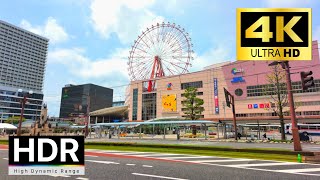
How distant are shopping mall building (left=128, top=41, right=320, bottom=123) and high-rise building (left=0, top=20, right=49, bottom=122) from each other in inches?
2906

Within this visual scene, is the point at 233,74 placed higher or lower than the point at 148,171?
higher

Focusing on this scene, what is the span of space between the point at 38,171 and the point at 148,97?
4458 inches

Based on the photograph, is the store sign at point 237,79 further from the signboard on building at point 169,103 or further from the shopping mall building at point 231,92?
the signboard on building at point 169,103

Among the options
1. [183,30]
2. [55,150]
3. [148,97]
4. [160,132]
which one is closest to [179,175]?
[55,150]

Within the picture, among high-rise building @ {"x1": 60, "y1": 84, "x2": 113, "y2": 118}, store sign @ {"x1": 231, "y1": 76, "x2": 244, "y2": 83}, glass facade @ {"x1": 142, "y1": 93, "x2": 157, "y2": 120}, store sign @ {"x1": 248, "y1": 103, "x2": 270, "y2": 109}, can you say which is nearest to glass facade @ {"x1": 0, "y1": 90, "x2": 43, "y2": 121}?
high-rise building @ {"x1": 60, "y1": 84, "x2": 113, "y2": 118}

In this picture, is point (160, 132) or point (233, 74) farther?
point (233, 74)

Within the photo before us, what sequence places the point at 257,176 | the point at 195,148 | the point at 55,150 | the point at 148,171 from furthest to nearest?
the point at 195,148, the point at 148,171, the point at 257,176, the point at 55,150

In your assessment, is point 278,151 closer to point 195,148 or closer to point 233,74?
point 195,148

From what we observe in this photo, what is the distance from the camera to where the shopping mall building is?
8331 cm

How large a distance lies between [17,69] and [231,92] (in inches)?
5923


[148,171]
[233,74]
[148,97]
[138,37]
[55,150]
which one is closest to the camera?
[55,150]

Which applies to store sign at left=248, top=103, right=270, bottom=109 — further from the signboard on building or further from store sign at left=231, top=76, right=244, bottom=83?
the signboard on building

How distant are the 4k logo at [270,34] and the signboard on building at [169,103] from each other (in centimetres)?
9926

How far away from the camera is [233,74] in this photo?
322ft
